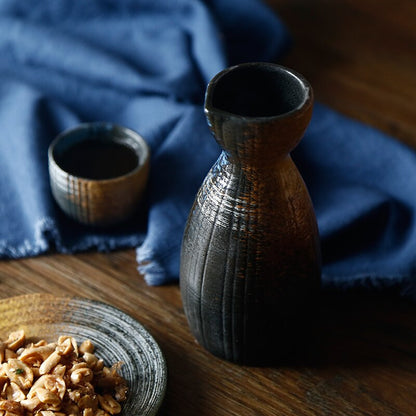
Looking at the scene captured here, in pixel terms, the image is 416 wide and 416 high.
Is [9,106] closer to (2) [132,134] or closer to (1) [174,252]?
(2) [132,134]

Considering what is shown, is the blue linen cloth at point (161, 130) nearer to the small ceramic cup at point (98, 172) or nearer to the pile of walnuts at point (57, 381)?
the small ceramic cup at point (98, 172)

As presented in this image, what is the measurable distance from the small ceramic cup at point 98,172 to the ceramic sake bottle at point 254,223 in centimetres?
17

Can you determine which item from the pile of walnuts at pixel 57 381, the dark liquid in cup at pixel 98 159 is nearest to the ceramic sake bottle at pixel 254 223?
the pile of walnuts at pixel 57 381

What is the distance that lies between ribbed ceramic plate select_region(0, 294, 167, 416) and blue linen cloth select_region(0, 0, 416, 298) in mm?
102

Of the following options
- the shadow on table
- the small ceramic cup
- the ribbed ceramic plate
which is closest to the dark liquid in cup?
the small ceramic cup

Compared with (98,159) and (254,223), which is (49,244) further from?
(254,223)

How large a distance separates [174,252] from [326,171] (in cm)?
22

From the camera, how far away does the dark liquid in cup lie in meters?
0.83

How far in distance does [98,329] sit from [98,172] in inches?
8.1

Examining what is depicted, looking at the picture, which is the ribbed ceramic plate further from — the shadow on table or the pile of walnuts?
the shadow on table

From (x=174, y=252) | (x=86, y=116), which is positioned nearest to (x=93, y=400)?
(x=174, y=252)

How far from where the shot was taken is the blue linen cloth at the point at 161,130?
81 cm

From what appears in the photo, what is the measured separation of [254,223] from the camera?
0.60 metres

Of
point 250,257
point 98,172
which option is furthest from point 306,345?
point 98,172
